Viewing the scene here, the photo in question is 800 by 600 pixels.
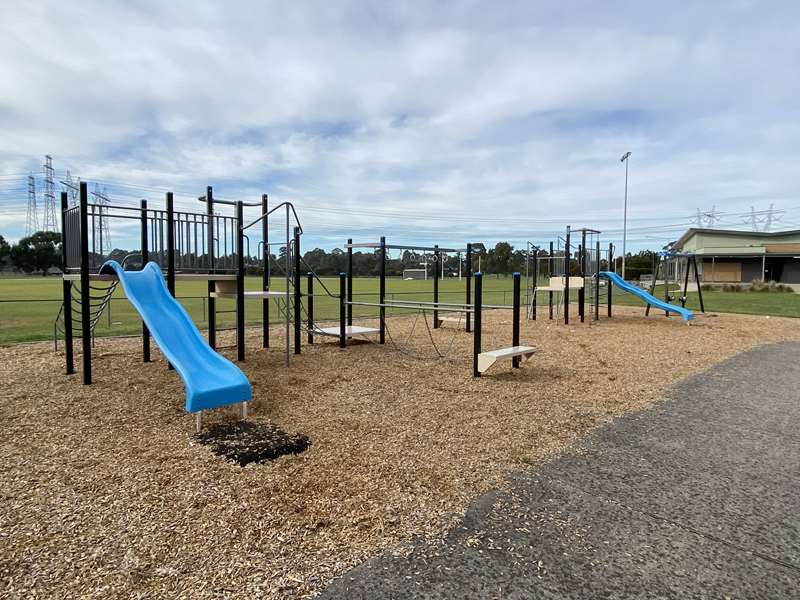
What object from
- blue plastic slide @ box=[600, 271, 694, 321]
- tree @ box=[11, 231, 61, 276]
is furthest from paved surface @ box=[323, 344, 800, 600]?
tree @ box=[11, 231, 61, 276]

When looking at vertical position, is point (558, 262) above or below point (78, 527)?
above

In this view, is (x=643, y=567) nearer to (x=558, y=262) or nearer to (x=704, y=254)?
(x=558, y=262)

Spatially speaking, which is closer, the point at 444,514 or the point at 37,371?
the point at 444,514

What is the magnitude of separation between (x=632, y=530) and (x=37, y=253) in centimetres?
8645

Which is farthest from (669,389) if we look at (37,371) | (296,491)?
(37,371)

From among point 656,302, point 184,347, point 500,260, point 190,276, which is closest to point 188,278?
point 190,276

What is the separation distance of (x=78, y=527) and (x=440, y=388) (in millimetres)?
4294

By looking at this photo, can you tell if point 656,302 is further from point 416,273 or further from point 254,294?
point 254,294

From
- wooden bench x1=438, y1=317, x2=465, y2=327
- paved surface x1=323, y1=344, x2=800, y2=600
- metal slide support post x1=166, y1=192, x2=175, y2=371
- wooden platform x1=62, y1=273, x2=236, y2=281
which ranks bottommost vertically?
paved surface x1=323, y1=344, x2=800, y2=600

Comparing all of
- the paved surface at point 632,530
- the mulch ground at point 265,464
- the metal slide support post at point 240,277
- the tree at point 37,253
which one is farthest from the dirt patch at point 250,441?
the tree at point 37,253

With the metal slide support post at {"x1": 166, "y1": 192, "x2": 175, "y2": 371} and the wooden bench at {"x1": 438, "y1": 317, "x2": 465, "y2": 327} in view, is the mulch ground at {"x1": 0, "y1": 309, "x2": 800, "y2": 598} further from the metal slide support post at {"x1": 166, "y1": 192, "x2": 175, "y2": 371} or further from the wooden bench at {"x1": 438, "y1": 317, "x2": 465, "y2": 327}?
the wooden bench at {"x1": 438, "y1": 317, "x2": 465, "y2": 327}

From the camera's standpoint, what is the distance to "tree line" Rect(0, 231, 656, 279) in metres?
10.0

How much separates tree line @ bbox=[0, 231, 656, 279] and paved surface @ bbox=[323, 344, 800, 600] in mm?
5960

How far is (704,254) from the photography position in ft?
129
